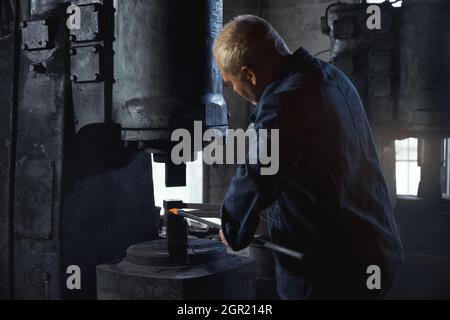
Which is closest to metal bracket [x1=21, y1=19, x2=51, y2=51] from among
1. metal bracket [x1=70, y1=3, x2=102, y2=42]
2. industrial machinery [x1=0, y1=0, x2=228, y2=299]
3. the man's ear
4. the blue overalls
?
industrial machinery [x1=0, y1=0, x2=228, y2=299]

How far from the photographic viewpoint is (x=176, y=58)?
7.35ft

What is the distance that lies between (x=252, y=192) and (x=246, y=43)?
1.70 ft

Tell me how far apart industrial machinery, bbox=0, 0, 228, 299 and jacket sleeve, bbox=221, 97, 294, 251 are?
0.55 m

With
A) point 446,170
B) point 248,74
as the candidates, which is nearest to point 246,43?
point 248,74

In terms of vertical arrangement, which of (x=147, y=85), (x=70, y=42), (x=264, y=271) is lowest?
(x=264, y=271)

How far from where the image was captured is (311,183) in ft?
5.68

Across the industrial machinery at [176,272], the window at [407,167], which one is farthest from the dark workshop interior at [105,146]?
the window at [407,167]

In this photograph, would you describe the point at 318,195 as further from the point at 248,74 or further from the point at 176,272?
the point at 176,272

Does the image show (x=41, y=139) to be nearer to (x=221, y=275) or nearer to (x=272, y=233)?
(x=221, y=275)

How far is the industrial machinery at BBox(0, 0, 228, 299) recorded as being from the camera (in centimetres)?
226

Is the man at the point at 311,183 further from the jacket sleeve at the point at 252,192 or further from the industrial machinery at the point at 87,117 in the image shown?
the industrial machinery at the point at 87,117

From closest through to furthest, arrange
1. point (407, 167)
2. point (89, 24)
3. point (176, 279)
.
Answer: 1. point (176, 279)
2. point (89, 24)
3. point (407, 167)
